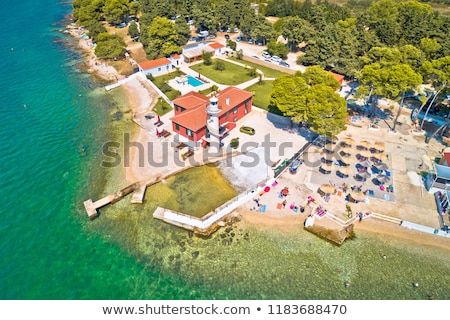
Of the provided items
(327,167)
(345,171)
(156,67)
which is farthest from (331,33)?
(345,171)

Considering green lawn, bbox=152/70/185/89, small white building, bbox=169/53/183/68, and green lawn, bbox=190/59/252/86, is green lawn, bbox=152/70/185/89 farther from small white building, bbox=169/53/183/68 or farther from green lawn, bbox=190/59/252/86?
green lawn, bbox=190/59/252/86

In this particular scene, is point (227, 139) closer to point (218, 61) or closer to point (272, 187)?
point (272, 187)

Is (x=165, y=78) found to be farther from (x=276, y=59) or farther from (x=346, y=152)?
(x=346, y=152)

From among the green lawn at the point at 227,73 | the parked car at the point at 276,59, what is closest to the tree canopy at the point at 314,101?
the green lawn at the point at 227,73

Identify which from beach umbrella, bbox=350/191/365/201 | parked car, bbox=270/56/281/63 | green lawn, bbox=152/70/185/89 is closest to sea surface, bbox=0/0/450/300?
beach umbrella, bbox=350/191/365/201

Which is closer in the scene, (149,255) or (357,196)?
(149,255)
